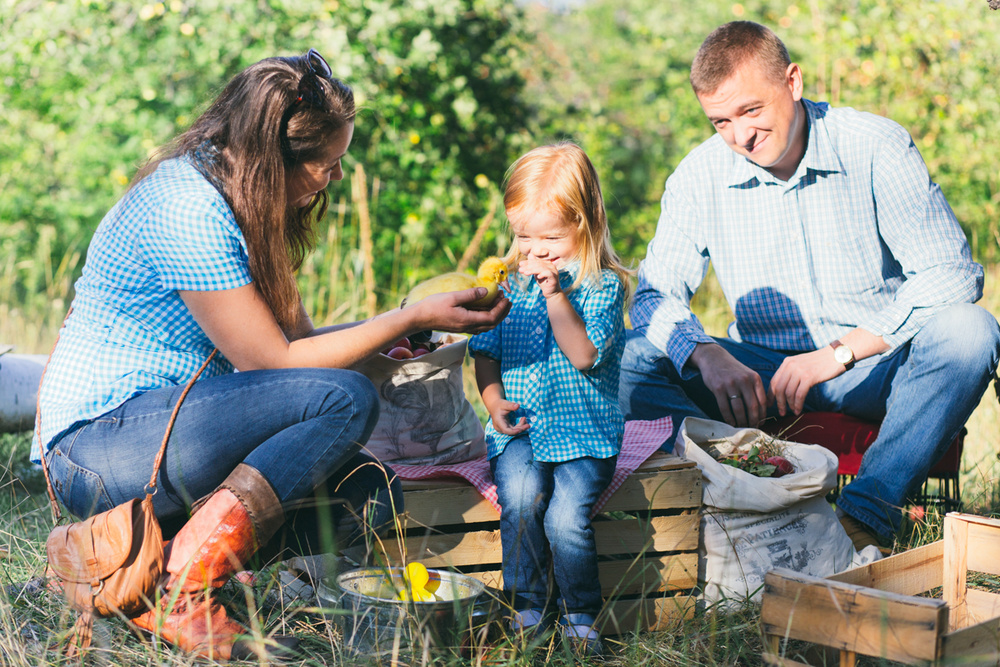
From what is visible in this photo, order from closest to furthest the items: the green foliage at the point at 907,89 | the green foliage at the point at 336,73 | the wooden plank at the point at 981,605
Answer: the wooden plank at the point at 981,605 < the green foliage at the point at 336,73 < the green foliage at the point at 907,89

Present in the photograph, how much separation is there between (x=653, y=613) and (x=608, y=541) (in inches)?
→ 8.5

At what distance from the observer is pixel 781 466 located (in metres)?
2.45

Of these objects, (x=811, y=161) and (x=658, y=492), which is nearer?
(x=658, y=492)

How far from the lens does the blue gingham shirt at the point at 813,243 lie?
2746 mm

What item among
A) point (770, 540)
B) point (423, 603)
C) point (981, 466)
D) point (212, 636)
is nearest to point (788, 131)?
point (770, 540)

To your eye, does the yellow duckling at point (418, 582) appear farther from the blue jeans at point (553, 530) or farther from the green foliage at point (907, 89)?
the green foliage at point (907, 89)

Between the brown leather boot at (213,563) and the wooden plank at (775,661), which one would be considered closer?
the wooden plank at (775,661)

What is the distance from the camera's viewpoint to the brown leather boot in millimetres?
1850

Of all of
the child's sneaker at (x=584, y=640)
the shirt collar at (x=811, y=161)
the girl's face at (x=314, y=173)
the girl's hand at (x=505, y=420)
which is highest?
the girl's face at (x=314, y=173)

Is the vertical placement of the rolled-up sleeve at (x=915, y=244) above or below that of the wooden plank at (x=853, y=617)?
above

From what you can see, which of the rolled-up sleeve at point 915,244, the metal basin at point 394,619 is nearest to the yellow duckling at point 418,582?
the metal basin at point 394,619

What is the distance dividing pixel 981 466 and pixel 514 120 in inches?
148

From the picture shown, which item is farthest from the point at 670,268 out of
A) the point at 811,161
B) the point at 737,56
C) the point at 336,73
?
the point at 336,73

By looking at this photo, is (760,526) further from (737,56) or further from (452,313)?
(737,56)
